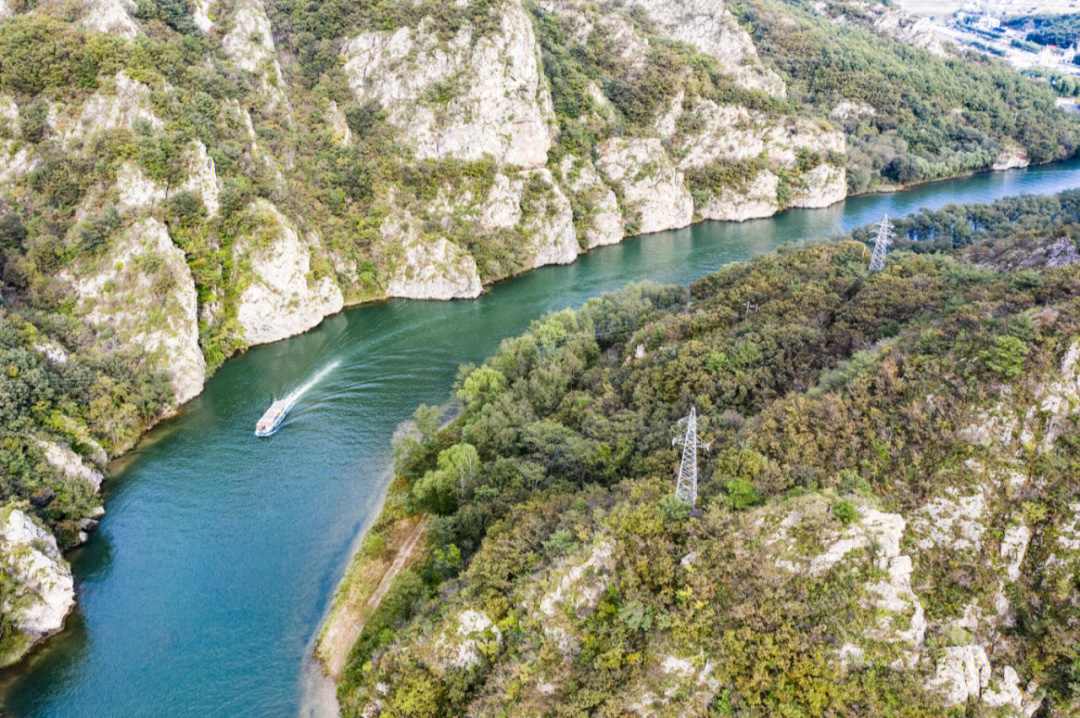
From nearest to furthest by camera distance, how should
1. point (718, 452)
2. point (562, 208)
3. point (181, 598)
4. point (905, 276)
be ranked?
1. point (718, 452)
2. point (181, 598)
3. point (905, 276)
4. point (562, 208)

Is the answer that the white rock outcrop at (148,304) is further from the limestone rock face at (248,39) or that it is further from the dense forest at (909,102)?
the dense forest at (909,102)

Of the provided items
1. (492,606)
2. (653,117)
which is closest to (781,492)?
(492,606)

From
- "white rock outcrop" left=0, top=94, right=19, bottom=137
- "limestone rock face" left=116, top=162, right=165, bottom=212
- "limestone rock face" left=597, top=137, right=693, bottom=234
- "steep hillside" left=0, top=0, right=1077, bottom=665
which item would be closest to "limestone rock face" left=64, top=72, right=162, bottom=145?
"steep hillside" left=0, top=0, right=1077, bottom=665

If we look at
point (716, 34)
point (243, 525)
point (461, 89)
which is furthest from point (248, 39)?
point (716, 34)

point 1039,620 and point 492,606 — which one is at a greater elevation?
point 1039,620

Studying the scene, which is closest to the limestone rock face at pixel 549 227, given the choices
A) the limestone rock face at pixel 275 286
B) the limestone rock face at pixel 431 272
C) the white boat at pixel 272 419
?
the limestone rock face at pixel 431 272

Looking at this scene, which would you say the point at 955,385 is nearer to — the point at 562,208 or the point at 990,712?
the point at 990,712
